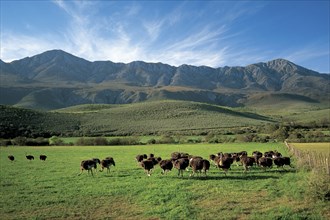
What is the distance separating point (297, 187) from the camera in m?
19.6

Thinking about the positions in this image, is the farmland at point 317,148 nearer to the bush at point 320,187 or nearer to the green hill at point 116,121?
the bush at point 320,187

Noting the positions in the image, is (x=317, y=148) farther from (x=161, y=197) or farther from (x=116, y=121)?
(x=116, y=121)

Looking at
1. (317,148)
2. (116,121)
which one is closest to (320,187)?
(317,148)

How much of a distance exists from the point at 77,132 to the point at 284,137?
61.1 metres

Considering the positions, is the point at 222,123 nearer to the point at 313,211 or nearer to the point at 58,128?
the point at 58,128

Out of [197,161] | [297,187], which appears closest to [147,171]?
[197,161]

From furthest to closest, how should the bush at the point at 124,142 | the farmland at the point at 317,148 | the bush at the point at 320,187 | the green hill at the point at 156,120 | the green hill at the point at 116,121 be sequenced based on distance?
1. the green hill at the point at 156,120
2. the green hill at the point at 116,121
3. the bush at the point at 124,142
4. the farmland at the point at 317,148
5. the bush at the point at 320,187

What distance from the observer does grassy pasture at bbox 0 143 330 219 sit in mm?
15242

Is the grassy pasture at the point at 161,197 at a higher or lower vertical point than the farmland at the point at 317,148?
lower

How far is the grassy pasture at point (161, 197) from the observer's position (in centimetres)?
1524

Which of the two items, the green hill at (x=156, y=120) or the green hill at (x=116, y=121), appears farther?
the green hill at (x=156, y=120)

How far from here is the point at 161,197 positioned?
18.1 meters

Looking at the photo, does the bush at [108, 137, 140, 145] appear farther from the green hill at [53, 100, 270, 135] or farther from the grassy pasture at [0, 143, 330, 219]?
the grassy pasture at [0, 143, 330, 219]

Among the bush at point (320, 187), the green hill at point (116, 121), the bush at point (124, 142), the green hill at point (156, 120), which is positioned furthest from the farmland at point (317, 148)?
the green hill at point (156, 120)
